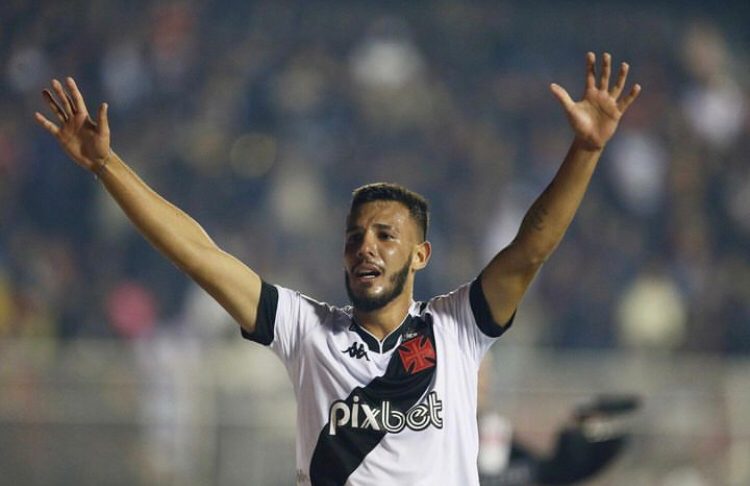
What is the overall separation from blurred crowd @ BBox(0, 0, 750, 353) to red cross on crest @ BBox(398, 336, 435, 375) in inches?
262

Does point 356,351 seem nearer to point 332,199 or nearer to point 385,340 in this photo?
point 385,340

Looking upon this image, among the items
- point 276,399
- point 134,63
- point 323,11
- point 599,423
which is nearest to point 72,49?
point 134,63

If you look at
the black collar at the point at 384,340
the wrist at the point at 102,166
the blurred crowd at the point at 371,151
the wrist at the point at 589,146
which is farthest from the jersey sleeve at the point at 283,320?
the blurred crowd at the point at 371,151

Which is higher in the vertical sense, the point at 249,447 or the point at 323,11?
the point at 323,11

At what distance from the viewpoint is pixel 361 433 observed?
392 cm

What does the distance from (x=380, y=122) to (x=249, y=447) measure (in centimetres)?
432

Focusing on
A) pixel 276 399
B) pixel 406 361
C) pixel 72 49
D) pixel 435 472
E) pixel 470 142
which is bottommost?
pixel 435 472

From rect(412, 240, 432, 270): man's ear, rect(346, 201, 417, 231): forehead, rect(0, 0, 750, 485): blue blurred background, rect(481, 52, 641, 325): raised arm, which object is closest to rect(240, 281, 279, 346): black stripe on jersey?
rect(346, 201, 417, 231): forehead

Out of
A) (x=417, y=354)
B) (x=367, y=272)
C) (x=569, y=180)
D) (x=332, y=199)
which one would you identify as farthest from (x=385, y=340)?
(x=332, y=199)

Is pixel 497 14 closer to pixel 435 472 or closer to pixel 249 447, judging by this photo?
pixel 249 447

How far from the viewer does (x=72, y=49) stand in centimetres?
1213

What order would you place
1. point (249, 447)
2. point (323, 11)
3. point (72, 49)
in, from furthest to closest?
point (323, 11) < point (72, 49) < point (249, 447)

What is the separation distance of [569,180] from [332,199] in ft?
26.4

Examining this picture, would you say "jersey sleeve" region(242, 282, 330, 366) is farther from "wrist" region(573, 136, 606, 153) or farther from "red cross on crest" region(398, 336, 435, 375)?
"wrist" region(573, 136, 606, 153)
